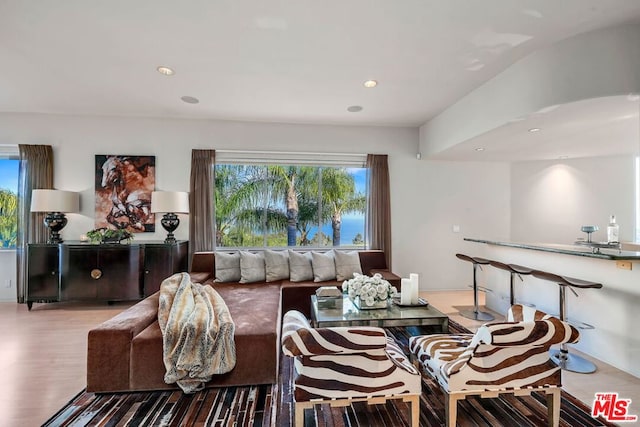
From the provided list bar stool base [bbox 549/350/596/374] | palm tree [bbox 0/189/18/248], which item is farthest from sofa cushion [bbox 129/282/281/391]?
palm tree [bbox 0/189/18/248]

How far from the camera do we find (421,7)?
7.47 feet

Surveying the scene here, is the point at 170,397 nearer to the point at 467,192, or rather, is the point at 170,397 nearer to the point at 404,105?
the point at 404,105

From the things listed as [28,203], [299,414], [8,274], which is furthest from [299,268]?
[8,274]

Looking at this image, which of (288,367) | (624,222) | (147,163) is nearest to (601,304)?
(288,367)

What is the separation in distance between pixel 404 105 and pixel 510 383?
3.56 m

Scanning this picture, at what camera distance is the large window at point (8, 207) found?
4.70 meters

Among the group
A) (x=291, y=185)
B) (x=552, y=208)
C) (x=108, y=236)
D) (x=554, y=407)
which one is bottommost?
(x=554, y=407)

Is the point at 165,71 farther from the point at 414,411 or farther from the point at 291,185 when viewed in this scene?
the point at 414,411

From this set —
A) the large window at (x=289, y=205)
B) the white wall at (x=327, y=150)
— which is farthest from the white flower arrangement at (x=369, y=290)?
the white wall at (x=327, y=150)

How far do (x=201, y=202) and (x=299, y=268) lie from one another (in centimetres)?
195

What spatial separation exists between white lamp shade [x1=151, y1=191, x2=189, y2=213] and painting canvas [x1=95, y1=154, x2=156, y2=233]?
411mm

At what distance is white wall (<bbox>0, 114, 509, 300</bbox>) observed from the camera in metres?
4.75

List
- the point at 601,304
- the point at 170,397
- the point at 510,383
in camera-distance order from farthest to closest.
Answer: the point at 601,304 → the point at 170,397 → the point at 510,383

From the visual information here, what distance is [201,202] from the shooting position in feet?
16.0
